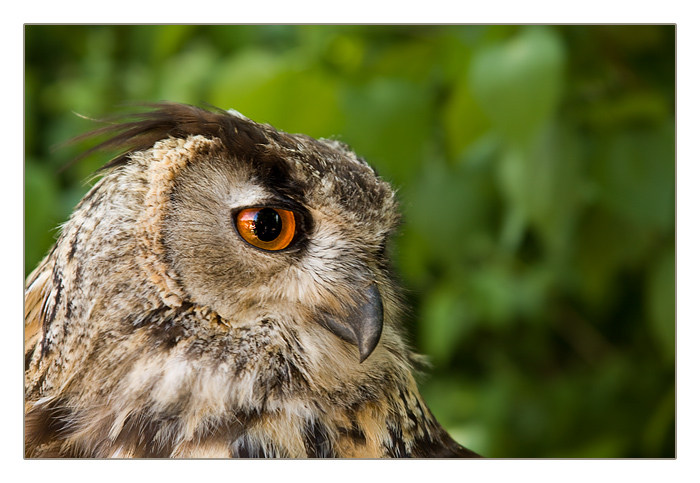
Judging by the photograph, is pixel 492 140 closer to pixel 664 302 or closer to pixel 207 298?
pixel 664 302

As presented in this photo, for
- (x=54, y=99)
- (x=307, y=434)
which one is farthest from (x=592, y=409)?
(x=54, y=99)

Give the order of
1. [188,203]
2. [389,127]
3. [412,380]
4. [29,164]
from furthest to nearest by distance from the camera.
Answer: [389,127], [29,164], [412,380], [188,203]

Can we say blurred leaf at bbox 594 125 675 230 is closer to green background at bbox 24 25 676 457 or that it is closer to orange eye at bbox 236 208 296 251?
green background at bbox 24 25 676 457

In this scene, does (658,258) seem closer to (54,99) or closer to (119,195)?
(119,195)

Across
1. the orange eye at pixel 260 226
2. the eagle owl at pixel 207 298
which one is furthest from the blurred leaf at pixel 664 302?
the orange eye at pixel 260 226

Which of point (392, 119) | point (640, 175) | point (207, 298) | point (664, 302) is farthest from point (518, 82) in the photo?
point (207, 298)

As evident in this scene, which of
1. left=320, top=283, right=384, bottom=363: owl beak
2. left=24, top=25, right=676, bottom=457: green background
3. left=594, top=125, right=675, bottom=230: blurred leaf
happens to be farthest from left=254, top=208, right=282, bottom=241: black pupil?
left=594, top=125, right=675, bottom=230: blurred leaf
